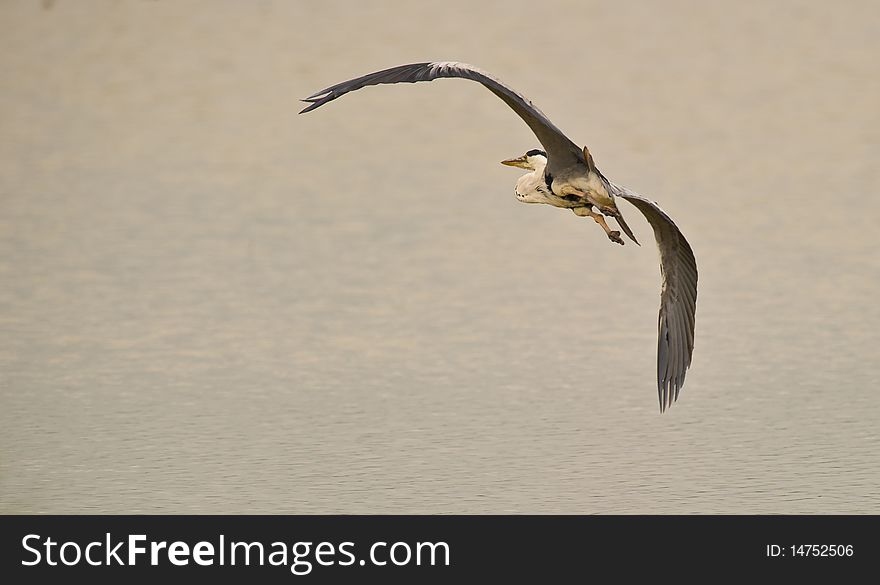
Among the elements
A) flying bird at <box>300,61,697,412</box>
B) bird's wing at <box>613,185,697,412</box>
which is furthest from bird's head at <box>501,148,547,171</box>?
bird's wing at <box>613,185,697,412</box>

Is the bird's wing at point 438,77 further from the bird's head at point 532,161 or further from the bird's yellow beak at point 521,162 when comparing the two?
the bird's yellow beak at point 521,162

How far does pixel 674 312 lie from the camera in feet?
28.0

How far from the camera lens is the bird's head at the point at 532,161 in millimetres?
8141

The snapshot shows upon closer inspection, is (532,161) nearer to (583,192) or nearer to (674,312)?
(583,192)

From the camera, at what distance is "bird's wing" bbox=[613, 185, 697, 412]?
845 centimetres

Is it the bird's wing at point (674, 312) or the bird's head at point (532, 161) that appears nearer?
the bird's head at point (532, 161)

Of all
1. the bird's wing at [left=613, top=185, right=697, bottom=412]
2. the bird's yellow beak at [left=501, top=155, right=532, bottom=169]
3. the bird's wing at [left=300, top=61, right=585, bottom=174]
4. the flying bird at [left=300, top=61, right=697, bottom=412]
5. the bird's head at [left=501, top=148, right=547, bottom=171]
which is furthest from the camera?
the bird's wing at [left=613, top=185, right=697, bottom=412]

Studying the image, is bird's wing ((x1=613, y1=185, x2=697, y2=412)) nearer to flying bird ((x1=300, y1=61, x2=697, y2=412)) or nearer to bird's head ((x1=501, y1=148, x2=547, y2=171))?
flying bird ((x1=300, y1=61, x2=697, y2=412))

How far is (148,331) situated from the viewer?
1207 centimetres

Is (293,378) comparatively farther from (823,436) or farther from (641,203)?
(641,203)

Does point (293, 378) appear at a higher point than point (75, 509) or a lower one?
higher

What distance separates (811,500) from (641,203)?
2.13 m

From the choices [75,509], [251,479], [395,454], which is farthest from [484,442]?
[75,509]

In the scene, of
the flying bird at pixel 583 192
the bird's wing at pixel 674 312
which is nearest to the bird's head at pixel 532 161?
the flying bird at pixel 583 192
